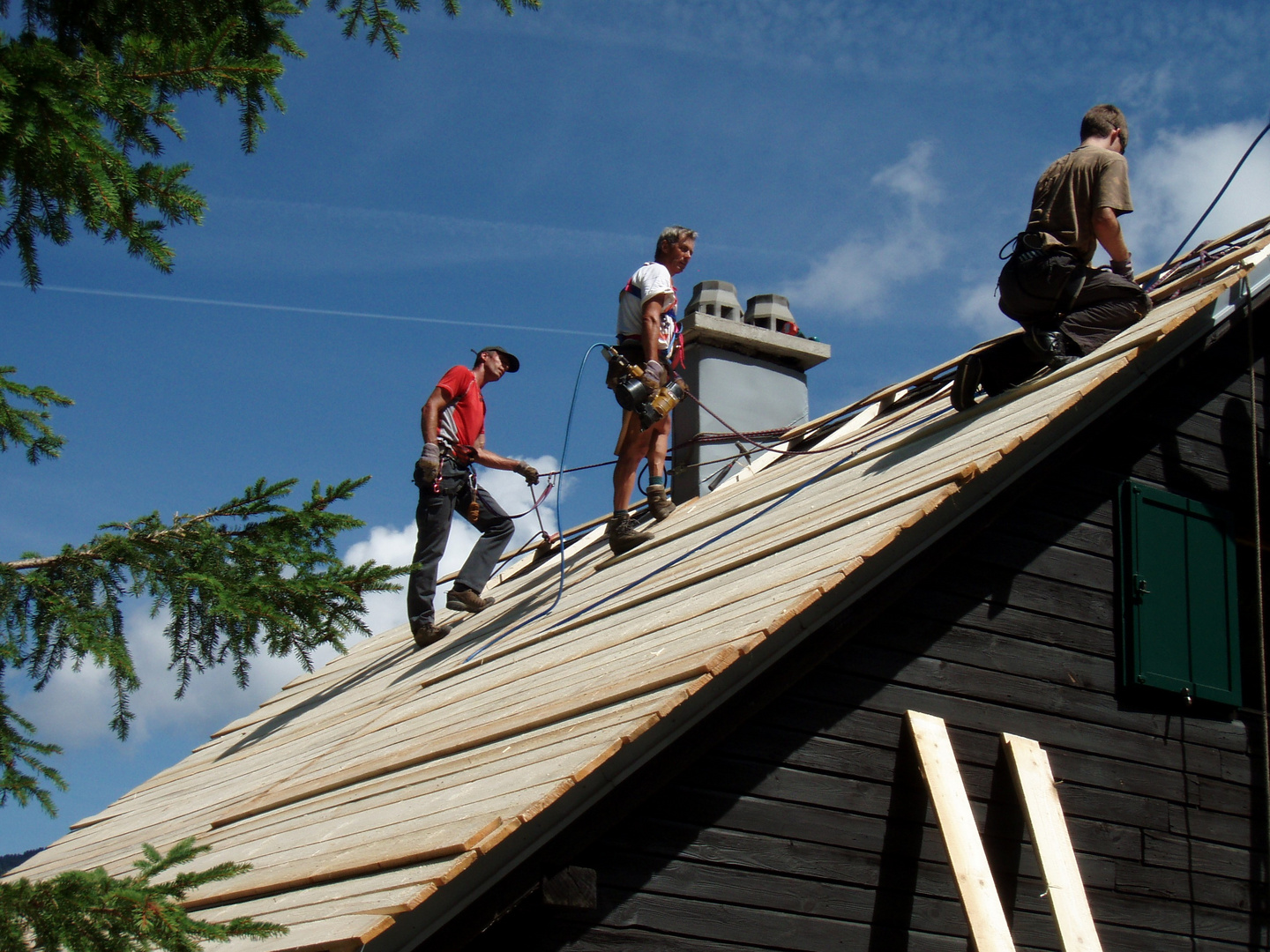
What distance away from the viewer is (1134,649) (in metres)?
5.02

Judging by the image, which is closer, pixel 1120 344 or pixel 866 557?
pixel 866 557

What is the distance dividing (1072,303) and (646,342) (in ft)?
8.20

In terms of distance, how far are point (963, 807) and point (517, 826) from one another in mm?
1717

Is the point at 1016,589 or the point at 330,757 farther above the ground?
the point at 1016,589

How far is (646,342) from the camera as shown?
725cm

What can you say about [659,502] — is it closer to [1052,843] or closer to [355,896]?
[1052,843]

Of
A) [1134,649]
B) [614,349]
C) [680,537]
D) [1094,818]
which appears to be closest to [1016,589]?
[1134,649]

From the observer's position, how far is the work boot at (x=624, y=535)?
7.39 metres

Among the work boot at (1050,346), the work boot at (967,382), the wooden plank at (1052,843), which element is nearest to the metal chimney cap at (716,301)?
the work boot at (967,382)

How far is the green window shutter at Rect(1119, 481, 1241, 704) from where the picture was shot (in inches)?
200

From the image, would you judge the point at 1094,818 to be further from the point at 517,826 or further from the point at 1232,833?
the point at 517,826

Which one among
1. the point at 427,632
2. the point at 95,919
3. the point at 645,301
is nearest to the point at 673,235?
the point at 645,301

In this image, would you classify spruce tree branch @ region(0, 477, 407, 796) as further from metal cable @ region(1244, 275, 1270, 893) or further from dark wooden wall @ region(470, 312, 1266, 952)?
metal cable @ region(1244, 275, 1270, 893)

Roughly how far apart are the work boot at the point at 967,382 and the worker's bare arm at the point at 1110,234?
78cm
